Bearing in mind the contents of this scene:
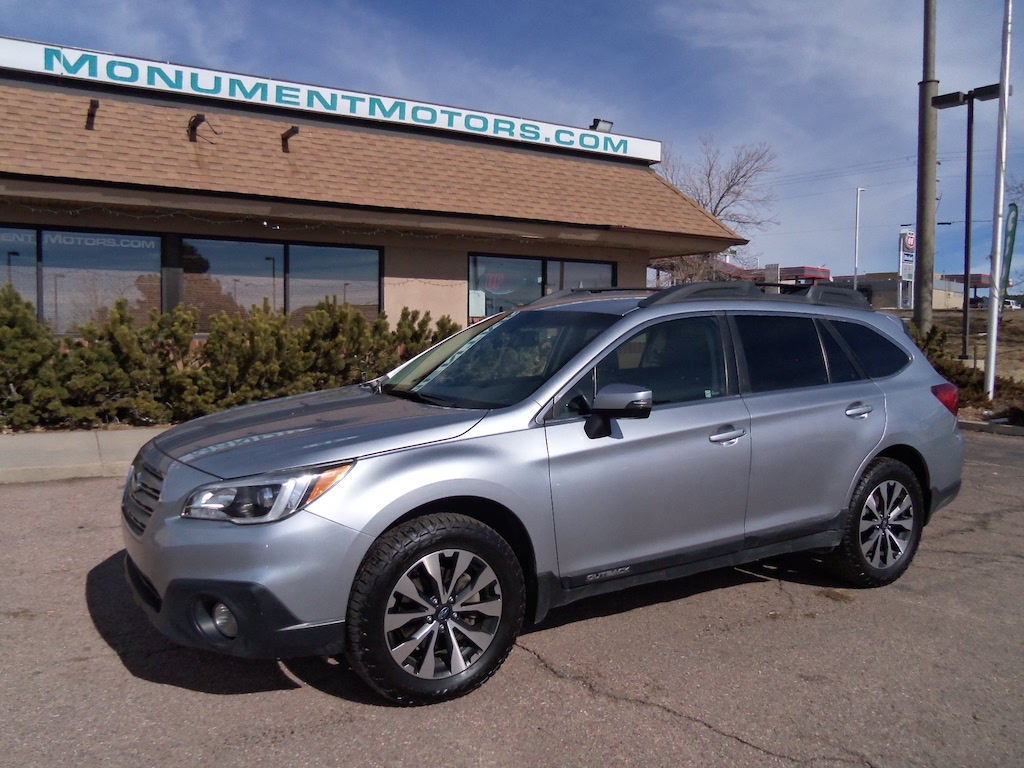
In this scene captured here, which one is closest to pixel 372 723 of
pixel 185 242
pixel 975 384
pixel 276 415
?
pixel 276 415

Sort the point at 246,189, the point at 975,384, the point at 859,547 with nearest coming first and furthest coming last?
the point at 859,547 < the point at 246,189 < the point at 975,384

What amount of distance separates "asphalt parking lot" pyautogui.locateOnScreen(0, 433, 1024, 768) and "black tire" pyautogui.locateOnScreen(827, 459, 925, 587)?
0.50 ft

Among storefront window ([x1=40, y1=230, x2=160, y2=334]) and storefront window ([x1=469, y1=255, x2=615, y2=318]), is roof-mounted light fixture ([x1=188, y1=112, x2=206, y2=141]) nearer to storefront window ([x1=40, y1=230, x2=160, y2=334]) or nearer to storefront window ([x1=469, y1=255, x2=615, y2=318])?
storefront window ([x1=40, y1=230, x2=160, y2=334])

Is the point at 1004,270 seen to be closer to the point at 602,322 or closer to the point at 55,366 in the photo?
the point at 602,322

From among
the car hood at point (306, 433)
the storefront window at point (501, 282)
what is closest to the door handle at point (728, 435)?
the car hood at point (306, 433)

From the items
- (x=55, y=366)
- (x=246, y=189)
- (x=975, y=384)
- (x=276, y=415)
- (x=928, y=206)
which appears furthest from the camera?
(x=928, y=206)

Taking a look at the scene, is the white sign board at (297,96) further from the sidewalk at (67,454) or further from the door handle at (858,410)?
the door handle at (858,410)

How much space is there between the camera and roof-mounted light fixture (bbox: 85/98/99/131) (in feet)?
37.3

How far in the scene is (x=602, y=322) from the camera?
4500 mm

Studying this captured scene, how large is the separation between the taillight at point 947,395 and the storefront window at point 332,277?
907 cm

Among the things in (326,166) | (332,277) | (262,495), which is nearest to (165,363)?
(332,277)

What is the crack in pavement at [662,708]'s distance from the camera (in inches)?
130

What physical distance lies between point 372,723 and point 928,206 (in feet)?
49.5

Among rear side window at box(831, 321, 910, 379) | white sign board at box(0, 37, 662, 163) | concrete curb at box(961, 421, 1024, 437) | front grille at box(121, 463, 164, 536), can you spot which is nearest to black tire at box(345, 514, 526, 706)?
front grille at box(121, 463, 164, 536)
